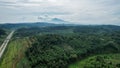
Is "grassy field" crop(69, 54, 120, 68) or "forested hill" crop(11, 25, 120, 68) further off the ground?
"forested hill" crop(11, 25, 120, 68)

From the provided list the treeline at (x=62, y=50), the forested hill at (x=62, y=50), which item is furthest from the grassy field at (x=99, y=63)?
the treeline at (x=62, y=50)

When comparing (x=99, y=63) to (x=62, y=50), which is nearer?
(x=99, y=63)

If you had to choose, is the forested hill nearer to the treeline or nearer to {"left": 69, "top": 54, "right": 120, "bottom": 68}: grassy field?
the treeline

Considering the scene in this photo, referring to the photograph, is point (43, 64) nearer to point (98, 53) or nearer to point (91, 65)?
point (91, 65)

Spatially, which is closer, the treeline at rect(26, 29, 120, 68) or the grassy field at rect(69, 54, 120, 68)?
the grassy field at rect(69, 54, 120, 68)

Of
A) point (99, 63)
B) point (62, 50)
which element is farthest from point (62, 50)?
point (99, 63)

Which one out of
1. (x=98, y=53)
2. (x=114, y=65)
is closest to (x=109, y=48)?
(x=98, y=53)

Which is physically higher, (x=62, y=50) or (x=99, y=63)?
(x=62, y=50)

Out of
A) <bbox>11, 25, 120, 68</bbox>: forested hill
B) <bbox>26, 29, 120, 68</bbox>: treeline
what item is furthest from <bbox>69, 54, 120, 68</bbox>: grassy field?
<bbox>26, 29, 120, 68</bbox>: treeline

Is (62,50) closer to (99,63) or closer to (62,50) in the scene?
(62,50)
